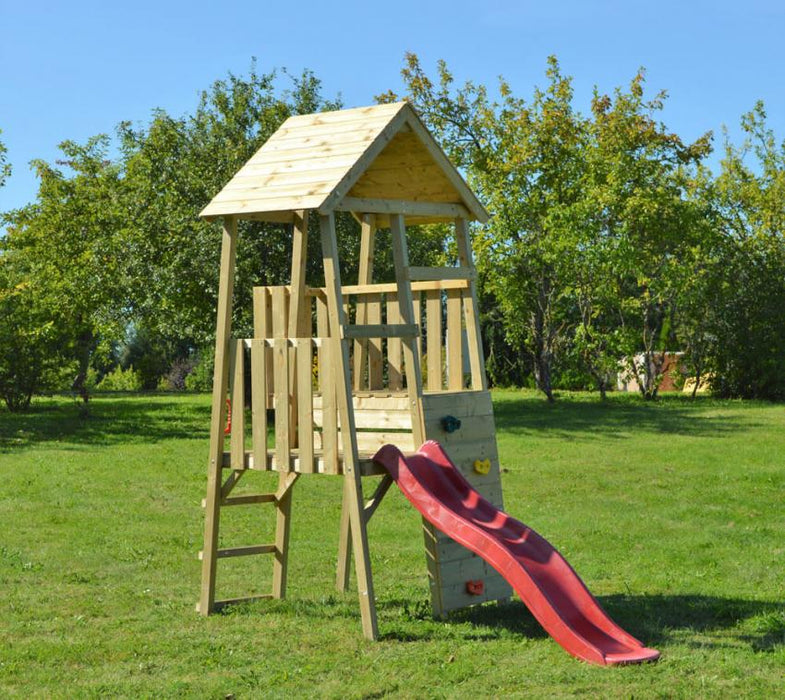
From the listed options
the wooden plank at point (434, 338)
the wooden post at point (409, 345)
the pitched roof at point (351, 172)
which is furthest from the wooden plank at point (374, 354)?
the wooden post at point (409, 345)

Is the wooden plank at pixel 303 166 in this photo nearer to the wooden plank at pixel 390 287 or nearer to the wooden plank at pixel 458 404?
the wooden plank at pixel 390 287

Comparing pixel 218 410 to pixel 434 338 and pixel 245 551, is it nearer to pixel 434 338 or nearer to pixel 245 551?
pixel 245 551

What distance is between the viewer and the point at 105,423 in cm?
2722

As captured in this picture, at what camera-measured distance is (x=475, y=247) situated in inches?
1205

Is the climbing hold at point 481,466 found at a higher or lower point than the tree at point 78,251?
lower

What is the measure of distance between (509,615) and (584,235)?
21.1 meters

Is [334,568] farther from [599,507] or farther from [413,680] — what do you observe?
[599,507]

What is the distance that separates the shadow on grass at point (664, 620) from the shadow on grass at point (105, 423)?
50.6 ft

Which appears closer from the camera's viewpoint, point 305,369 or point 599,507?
point 305,369

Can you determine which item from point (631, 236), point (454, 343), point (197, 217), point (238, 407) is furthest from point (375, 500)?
point (631, 236)

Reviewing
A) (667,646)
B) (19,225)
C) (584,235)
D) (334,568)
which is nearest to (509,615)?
(667,646)

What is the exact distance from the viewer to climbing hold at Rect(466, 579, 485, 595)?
8.69 meters

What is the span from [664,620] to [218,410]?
3.71 m

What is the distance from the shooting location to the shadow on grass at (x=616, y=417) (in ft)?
79.6
